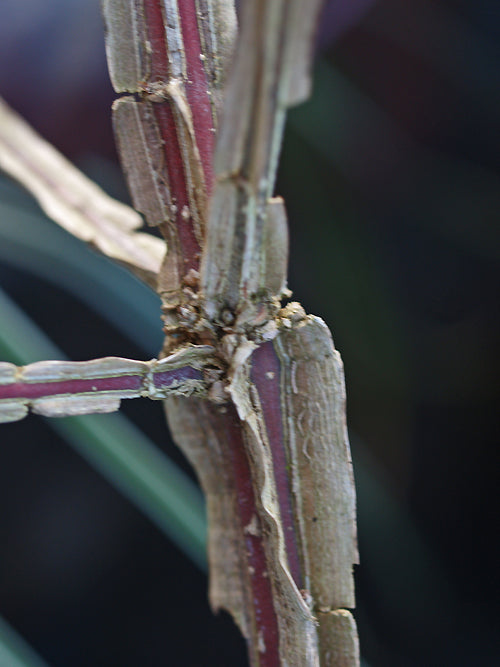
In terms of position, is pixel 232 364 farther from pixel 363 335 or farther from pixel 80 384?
pixel 363 335

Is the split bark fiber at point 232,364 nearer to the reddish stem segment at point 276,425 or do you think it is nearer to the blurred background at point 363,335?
the reddish stem segment at point 276,425

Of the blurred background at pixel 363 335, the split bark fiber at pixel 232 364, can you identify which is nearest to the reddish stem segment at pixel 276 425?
the split bark fiber at pixel 232 364

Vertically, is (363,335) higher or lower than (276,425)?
higher

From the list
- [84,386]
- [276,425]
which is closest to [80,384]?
[84,386]

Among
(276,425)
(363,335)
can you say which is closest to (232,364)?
(276,425)

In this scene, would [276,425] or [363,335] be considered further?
[363,335]

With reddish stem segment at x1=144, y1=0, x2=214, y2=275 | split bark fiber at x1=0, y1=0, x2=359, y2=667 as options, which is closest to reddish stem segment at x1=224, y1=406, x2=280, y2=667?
split bark fiber at x1=0, y1=0, x2=359, y2=667

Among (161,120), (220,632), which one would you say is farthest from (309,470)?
(220,632)

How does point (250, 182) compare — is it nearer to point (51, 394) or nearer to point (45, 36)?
point (51, 394)
